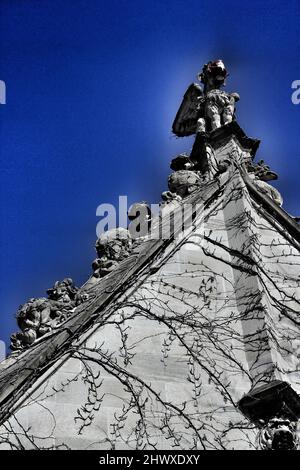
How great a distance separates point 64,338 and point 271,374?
1.61 metres

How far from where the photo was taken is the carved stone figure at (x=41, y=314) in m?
7.61

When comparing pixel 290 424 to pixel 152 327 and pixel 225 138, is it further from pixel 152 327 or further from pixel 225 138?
pixel 225 138

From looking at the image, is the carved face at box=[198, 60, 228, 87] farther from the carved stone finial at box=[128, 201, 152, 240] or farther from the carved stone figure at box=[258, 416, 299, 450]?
the carved stone figure at box=[258, 416, 299, 450]

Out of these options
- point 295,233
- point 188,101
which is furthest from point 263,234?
point 188,101

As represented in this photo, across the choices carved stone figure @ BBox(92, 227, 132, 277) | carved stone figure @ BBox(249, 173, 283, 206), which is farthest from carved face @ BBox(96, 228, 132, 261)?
carved stone figure @ BBox(249, 173, 283, 206)

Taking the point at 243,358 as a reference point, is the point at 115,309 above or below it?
above

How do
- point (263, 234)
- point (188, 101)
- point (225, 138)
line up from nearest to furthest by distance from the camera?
1. point (263, 234)
2. point (225, 138)
3. point (188, 101)

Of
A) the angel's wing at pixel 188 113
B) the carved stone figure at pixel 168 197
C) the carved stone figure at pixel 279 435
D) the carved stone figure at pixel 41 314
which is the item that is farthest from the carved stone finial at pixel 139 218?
the carved stone figure at pixel 279 435

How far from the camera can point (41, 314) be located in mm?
7887

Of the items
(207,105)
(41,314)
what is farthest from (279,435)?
(207,105)

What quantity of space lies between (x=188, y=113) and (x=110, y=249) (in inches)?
196

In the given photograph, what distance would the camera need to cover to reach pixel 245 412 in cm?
567

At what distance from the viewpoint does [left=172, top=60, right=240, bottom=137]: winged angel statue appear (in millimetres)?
11914

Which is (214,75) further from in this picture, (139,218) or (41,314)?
(41,314)
